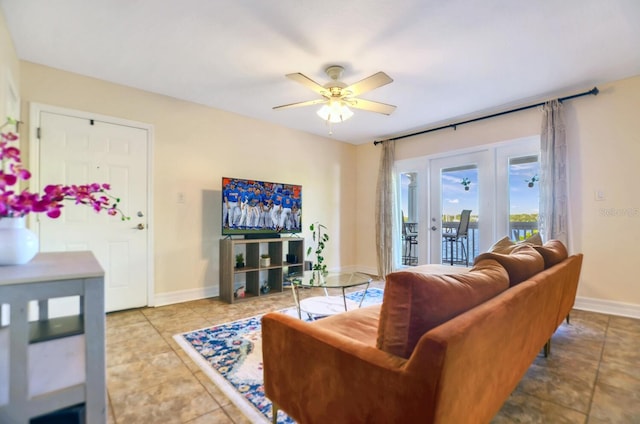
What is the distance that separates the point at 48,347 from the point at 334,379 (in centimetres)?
101

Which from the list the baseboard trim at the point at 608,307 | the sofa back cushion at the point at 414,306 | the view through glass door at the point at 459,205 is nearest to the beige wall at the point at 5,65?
the sofa back cushion at the point at 414,306

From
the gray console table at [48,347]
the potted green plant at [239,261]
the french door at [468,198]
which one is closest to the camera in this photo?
the gray console table at [48,347]

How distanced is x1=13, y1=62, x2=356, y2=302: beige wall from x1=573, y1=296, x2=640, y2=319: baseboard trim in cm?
390

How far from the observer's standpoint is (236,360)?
7.00ft

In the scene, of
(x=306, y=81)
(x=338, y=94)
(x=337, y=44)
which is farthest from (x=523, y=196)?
(x=306, y=81)

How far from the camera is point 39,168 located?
279 centimetres

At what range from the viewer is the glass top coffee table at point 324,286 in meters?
2.65

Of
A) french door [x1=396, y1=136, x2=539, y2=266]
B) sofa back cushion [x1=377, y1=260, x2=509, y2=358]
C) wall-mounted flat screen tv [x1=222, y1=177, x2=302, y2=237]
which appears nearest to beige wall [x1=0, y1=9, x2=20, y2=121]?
wall-mounted flat screen tv [x1=222, y1=177, x2=302, y2=237]

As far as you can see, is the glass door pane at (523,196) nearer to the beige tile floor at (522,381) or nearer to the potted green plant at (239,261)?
the beige tile floor at (522,381)

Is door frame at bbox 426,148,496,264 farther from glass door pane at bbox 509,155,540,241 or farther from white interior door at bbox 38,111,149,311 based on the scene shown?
white interior door at bbox 38,111,149,311

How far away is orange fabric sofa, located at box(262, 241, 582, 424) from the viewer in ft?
2.89

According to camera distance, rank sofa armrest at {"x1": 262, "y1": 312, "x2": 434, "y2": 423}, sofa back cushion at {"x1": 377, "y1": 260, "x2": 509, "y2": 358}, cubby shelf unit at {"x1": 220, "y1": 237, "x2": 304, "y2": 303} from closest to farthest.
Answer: sofa armrest at {"x1": 262, "y1": 312, "x2": 434, "y2": 423}, sofa back cushion at {"x1": 377, "y1": 260, "x2": 509, "y2": 358}, cubby shelf unit at {"x1": 220, "y1": 237, "x2": 304, "y2": 303}

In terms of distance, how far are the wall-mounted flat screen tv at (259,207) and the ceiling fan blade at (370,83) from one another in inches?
71.1

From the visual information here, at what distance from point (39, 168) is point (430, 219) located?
4.77 m
